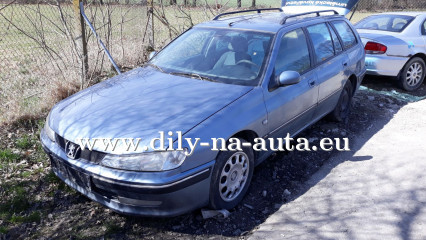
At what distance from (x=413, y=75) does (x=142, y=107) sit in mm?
6233

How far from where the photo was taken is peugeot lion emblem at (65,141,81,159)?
2939mm

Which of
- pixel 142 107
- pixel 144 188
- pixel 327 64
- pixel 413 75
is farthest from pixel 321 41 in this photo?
pixel 413 75

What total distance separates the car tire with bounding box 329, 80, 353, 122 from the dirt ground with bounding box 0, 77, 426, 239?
68 centimetres

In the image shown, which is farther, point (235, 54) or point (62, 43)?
point (62, 43)

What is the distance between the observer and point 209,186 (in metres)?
2.96

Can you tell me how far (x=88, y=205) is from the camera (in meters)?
3.38

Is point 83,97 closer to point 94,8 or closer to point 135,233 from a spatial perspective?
point 135,233

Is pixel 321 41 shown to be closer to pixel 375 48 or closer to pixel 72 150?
pixel 375 48

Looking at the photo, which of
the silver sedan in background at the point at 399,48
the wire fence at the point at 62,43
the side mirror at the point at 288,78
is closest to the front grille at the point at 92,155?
the side mirror at the point at 288,78

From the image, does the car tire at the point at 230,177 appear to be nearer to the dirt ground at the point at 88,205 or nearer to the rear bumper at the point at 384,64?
the dirt ground at the point at 88,205

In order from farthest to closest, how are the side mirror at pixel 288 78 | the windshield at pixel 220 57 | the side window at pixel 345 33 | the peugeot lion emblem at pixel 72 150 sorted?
the side window at pixel 345 33
the windshield at pixel 220 57
the side mirror at pixel 288 78
the peugeot lion emblem at pixel 72 150

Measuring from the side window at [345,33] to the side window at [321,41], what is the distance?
17.1 inches

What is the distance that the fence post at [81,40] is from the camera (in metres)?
5.82

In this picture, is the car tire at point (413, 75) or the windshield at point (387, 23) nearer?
the car tire at point (413, 75)
